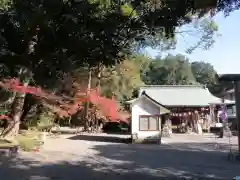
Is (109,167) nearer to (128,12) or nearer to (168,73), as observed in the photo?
(128,12)

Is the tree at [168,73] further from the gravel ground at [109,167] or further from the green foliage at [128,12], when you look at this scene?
the green foliage at [128,12]

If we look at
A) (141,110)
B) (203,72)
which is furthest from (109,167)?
(203,72)

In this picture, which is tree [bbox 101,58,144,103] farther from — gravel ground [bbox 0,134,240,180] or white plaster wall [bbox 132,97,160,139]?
gravel ground [bbox 0,134,240,180]

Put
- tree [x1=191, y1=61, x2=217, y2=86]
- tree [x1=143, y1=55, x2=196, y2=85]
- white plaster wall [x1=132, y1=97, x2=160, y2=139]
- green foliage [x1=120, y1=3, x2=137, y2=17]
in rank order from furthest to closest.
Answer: tree [x1=191, y1=61, x2=217, y2=86], tree [x1=143, y1=55, x2=196, y2=85], white plaster wall [x1=132, y1=97, x2=160, y2=139], green foliage [x1=120, y1=3, x2=137, y2=17]

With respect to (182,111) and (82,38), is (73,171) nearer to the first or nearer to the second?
(82,38)

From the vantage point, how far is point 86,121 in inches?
1174

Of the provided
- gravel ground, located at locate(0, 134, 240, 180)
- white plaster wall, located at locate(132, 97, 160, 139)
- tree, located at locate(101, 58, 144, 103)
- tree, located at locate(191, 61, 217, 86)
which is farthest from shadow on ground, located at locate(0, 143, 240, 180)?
tree, located at locate(191, 61, 217, 86)

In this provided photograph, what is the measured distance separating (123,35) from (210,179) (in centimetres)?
611

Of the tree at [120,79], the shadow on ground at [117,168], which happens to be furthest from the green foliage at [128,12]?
the tree at [120,79]

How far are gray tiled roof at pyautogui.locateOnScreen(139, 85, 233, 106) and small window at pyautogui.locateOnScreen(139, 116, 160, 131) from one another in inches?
290

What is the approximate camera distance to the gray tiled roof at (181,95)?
1188 inches

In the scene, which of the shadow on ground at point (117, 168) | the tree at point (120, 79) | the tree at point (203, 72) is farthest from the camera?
the tree at point (203, 72)

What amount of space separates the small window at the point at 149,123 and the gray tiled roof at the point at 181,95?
737 cm

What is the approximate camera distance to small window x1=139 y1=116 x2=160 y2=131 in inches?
892
